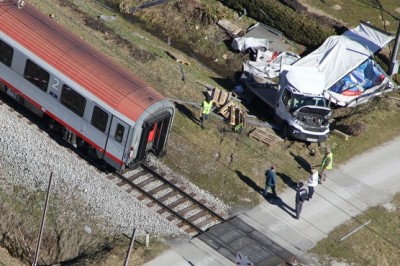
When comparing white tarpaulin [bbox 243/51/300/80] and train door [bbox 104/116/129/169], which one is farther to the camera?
white tarpaulin [bbox 243/51/300/80]

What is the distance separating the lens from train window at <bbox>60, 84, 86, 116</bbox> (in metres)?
32.8

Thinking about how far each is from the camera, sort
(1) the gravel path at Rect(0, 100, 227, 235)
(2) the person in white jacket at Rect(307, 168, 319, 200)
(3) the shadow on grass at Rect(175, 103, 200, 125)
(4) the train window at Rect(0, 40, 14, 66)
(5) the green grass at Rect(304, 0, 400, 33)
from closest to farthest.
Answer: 1. (1) the gravel path at Rect(0, 100, 227, 235)
2. (2) the person in white jacket at Rect(307, 168, 319, 200)
3. (4) the train window at Rect(0, 40, 14, 66)
4. (3) the shadow on grass at Rect(175, 103, 200, 125)
5. (5) the green grass at Rect(304, 0, 400, 33)

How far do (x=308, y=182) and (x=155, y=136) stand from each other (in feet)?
19.6

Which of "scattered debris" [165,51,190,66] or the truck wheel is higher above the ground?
the truck wheel

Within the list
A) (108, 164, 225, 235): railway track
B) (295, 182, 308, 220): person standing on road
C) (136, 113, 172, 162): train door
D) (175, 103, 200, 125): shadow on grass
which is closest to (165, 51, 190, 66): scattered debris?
(175, 103, 200, 125): shadow on grass

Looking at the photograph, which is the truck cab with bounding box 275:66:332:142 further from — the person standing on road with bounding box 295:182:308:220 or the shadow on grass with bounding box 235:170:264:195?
the person standing on road with bounding box 295:182:308:220

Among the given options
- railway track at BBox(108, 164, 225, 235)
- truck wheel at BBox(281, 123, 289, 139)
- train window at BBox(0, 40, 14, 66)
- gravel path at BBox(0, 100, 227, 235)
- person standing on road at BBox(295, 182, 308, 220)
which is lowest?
gravel path at BBox(0, 100, 227, 235)

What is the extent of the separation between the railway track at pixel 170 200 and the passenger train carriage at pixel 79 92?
0.92m

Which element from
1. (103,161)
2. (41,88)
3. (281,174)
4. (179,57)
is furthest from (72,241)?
(179,57)

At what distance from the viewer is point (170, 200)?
32.8 metres

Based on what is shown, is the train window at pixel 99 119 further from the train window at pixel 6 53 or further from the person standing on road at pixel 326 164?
the person standing on road at pixel 326 164

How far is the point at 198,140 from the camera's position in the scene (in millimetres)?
36125

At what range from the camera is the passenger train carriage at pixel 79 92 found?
105 feet

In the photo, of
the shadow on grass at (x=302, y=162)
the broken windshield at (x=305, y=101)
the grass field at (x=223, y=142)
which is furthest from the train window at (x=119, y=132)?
the broken windshield at (x=305, y=101)
